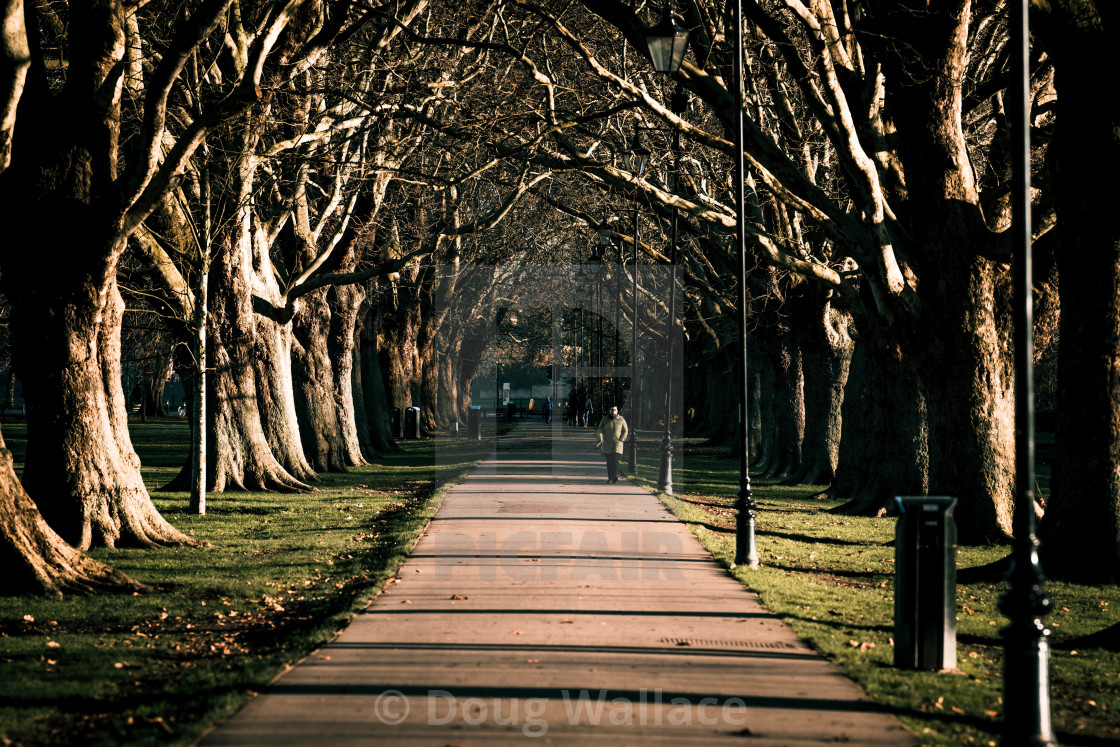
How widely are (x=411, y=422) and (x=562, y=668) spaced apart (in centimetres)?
3701

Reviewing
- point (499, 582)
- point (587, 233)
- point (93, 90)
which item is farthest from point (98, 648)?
point (587, 233)

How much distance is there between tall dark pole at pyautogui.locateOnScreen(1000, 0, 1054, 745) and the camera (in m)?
4.82

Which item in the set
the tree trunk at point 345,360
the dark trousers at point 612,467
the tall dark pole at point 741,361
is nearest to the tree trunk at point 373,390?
the tree trunk at point 345,360

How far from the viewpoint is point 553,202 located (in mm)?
24312

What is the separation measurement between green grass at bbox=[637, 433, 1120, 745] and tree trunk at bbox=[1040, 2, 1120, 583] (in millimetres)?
502

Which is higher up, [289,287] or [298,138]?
[298,138]

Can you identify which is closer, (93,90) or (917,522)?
(917,522)

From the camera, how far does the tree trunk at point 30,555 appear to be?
870 cm

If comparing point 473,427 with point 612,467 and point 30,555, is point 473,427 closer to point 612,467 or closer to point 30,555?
point 612,467

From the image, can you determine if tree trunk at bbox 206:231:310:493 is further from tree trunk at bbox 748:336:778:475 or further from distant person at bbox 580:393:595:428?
distant person at bbox 580:393:595:428

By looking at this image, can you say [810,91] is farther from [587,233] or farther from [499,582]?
[587,233]

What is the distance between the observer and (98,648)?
7238mm

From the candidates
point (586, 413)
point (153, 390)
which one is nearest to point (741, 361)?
point (586, 413)

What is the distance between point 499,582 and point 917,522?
4331 millimetres
